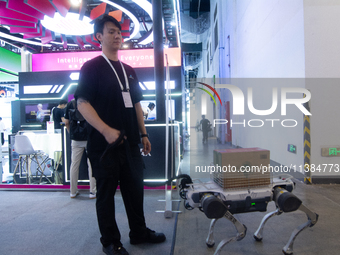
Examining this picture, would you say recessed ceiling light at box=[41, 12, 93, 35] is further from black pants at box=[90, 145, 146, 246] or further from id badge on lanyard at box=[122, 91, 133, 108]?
black pants at box=[90, 145, 146, 246]

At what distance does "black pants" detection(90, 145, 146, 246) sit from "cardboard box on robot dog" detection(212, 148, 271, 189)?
2.00ft

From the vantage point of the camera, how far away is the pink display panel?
806 centimetres

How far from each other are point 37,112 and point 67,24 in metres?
3.37

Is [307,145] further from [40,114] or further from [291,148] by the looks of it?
[40,114]

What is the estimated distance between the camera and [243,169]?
1767 millimetres

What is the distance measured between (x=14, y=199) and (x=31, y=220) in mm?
995

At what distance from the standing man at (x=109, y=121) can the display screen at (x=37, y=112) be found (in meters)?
7.70

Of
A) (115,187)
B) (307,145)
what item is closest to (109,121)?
(115,187)

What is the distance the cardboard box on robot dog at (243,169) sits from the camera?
173cm

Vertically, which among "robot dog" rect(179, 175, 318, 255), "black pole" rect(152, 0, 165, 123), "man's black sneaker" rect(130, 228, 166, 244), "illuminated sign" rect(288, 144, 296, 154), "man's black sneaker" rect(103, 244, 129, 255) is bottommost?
"man's black sneaker" rect(130, 228, 166, 244)

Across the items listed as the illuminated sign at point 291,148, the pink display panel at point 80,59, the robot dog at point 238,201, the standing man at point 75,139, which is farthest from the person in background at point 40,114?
the robot dog at point 238,201

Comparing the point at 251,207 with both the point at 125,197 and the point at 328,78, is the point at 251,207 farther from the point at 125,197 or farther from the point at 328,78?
the point at 328,78

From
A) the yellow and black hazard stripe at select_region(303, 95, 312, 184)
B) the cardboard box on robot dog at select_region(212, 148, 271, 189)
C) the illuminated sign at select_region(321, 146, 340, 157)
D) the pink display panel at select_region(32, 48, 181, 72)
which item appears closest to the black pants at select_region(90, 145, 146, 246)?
the cardboard box on robot dog at select_region(212, 148, 271, 189)

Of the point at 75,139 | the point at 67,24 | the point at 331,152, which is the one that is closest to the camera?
the point at 75,139
